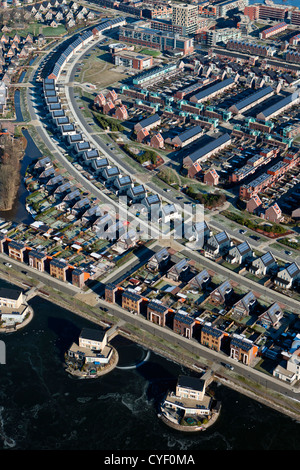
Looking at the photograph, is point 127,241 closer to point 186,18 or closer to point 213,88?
point 213,88

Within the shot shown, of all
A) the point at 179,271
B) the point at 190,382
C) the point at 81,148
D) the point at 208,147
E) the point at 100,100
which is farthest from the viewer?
the point at 100,100

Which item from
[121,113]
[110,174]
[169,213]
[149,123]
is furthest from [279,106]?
[169,213]

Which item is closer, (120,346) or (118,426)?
(118,426)

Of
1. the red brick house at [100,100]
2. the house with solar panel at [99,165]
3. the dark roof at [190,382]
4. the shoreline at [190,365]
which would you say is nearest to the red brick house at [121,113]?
the red brick house at [100,100]

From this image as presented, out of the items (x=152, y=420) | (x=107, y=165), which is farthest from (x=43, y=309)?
(x=107, y=165)

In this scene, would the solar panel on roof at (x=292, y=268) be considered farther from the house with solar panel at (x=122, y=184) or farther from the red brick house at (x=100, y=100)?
the red brick house at (x=100, y=100)

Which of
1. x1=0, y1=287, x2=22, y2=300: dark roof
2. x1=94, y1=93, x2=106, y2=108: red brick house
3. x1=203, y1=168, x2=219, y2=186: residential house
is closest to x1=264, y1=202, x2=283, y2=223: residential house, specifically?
x1=203, y1=168, x2=219, y2=186: residential house
